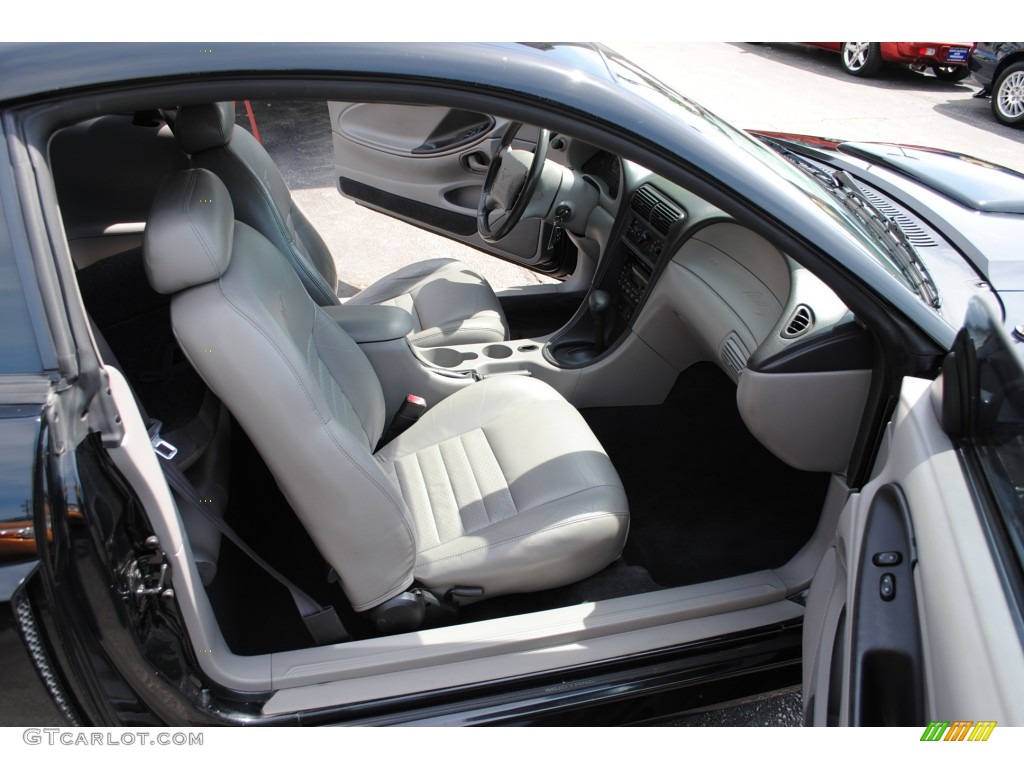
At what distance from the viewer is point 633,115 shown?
1.19 meters

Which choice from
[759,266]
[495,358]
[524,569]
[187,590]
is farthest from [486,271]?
[187,590]

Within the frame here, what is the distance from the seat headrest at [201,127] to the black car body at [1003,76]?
694 centimetres

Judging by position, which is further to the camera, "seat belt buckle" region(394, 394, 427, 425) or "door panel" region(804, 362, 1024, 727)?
"seat belt buckle" region(394, 394, 427, 425)

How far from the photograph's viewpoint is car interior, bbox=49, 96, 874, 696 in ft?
4.32

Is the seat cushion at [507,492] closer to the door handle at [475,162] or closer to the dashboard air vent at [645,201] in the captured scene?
the dashboard air vent at [645,201]

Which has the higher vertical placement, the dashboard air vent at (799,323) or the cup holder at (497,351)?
the dashboard air vent at (799,323)

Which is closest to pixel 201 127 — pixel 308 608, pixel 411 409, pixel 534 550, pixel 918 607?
pixel 411 409

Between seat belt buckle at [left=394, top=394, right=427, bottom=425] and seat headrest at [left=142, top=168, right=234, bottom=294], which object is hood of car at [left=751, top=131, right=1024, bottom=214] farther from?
seat headrest at [left=142, top=168, right=234, bottom=294]

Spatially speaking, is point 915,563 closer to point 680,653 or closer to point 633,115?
point 680,653

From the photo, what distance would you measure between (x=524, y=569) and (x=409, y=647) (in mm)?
290

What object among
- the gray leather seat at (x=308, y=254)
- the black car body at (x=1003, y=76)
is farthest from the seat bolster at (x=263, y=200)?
the black car body at (x=1003, y=76)

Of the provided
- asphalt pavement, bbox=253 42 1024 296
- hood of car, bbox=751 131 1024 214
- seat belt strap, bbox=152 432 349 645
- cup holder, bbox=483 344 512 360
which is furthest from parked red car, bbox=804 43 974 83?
seat belt strap, bbox=152 432 349 645

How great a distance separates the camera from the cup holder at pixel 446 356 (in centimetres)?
239

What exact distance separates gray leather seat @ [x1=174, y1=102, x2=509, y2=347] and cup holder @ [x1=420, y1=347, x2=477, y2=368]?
0.39ft
